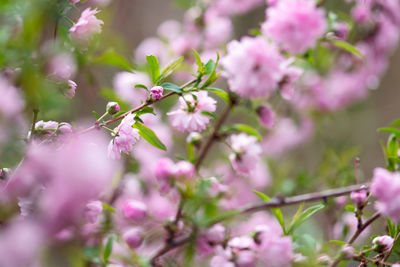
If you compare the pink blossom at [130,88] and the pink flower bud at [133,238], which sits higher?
the pink blossom at [130,88]

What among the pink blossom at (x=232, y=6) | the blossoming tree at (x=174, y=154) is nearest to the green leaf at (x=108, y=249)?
the blossoming tree at (x=174, y=154)

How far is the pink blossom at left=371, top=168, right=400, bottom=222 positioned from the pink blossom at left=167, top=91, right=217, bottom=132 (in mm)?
221

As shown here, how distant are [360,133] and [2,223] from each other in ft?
5.67

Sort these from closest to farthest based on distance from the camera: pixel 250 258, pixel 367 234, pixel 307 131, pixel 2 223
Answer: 1. pixel 2 223
2. pixel 250 258
3. pixel 367 234
4. pixel 307 131

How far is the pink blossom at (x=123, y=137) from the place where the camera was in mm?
449

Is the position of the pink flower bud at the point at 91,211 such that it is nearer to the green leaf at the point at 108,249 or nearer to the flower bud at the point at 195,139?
the green leaf at the point at 108,249

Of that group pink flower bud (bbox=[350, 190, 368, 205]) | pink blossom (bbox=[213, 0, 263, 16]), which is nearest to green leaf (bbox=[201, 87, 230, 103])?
pink flower bud (bbox=[350, 190, 368, 205])

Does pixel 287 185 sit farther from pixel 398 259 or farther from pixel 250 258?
pixel 250 258

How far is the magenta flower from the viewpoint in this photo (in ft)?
1.54

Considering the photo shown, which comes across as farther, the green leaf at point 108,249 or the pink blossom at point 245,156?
the pink blossom at point 245,156

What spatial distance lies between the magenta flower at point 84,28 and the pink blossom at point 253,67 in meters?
0.20

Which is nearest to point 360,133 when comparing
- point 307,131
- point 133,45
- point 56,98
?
point 307,131

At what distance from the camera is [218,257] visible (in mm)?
469

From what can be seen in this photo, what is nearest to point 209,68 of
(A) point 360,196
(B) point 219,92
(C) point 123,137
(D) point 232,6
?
(B) point 219,92
